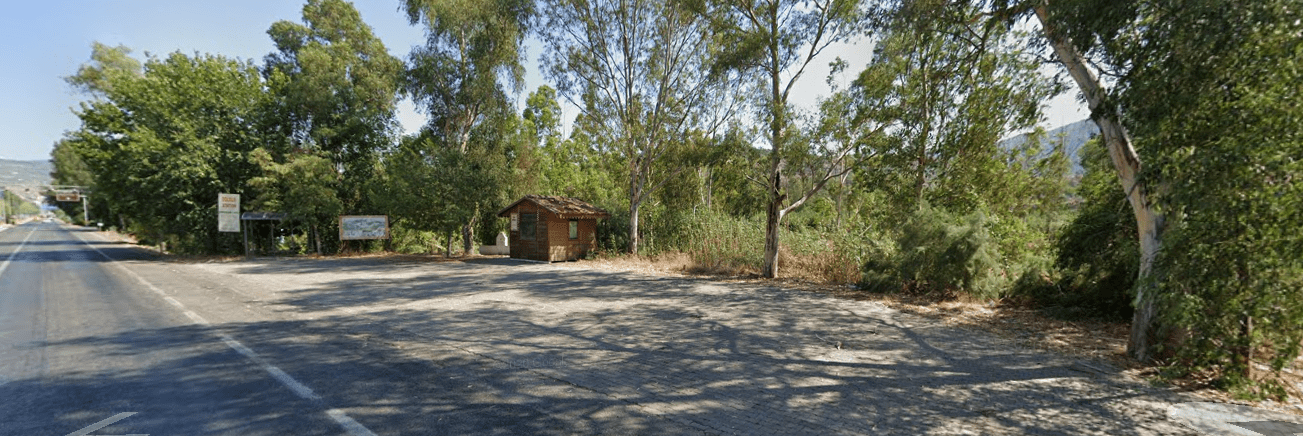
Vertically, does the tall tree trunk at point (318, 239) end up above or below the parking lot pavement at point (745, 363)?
above

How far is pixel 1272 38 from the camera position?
12.8 feet

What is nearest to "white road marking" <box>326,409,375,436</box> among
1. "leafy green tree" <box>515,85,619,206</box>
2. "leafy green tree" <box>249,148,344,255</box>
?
"leafy green tree" <box>249,148,344,255</box>

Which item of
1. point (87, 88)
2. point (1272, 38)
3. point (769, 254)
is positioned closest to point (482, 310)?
point (769, 254)

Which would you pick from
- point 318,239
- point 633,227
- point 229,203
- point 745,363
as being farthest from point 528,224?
point 745,363

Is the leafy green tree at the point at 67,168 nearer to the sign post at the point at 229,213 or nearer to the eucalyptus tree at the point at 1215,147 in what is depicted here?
the sign post at the point at 229,213

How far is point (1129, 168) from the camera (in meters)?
5.30

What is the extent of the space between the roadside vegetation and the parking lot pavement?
120 cm

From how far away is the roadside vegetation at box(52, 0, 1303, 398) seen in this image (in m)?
4.04

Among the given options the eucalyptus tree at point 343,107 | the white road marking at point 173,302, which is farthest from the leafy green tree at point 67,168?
the white road marking at point 173,302

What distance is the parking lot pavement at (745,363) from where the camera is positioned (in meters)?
3.87

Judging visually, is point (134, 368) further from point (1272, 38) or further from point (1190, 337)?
point (1272, 38)

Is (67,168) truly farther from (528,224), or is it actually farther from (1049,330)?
(1049,330)

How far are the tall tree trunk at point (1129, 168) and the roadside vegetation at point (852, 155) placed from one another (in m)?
0.03

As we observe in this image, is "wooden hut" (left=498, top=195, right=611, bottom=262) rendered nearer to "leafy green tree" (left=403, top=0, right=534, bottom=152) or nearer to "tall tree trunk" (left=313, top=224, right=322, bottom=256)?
"leafy green tree" (left=403, top=0, right=534, bottom=152)
